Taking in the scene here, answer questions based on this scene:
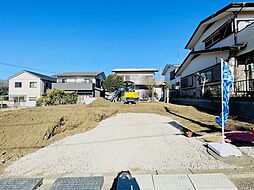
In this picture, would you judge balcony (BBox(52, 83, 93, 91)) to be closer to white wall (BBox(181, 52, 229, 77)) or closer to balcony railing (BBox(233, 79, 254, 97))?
white wall (BBox(181, 52, 229, 77))

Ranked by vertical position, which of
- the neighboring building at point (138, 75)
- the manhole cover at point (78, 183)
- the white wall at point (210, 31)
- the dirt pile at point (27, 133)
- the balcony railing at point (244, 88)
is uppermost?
the white wall at point (210, 31)

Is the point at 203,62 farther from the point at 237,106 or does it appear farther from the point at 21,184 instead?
the point at 21,184

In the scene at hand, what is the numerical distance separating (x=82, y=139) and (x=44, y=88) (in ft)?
99.9

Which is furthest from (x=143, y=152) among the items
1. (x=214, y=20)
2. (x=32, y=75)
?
(x=32, y=75)

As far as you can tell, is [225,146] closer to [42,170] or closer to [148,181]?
[148,181]

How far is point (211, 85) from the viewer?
13273 mm

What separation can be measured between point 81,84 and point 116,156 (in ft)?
91.5

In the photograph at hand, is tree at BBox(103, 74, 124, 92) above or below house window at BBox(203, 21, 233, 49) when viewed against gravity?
below

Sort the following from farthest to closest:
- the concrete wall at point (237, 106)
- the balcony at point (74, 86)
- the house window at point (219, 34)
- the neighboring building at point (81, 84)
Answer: the neighboring building at point (81, 84) → the balcony at point (74, 86) → the house window at point (219, 34) → the concrete wall at point (237, 106)

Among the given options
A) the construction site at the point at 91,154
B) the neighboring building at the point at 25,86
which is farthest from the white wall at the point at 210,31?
the neighboring building at the point at 25,86

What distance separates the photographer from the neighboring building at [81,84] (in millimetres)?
31125

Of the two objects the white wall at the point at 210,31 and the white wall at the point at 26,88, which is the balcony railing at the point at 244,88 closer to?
the white wall at the point at 210,31

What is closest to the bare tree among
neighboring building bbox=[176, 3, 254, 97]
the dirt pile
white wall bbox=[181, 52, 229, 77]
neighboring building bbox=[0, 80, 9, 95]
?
white wall bbox=[181, 52, 229, 77]

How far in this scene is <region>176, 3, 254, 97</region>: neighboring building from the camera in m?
10.3
